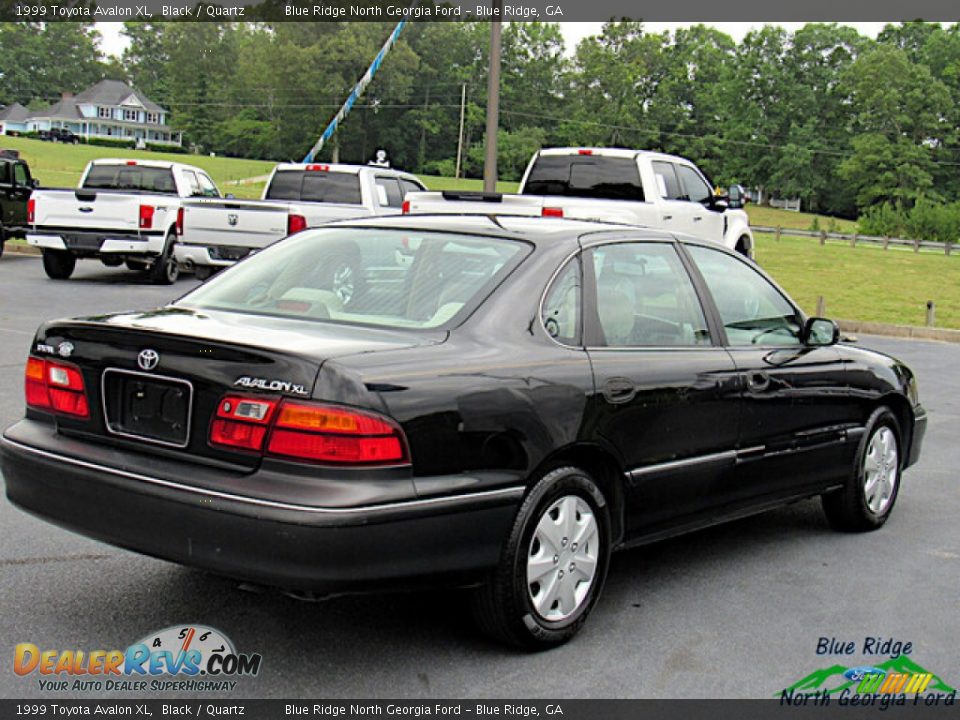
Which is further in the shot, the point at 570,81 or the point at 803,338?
the point at 570,81

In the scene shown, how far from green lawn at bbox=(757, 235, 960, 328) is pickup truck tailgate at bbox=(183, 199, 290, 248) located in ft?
28.6

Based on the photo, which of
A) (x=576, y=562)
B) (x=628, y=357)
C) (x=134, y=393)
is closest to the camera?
(x=134, y=393)

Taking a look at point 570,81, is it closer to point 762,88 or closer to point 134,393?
point 762,88

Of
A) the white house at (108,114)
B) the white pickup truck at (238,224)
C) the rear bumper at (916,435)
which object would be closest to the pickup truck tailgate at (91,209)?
the white pickup truck at (238,224)

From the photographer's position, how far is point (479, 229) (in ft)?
16.9

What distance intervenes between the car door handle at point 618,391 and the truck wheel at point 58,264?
1608 cm

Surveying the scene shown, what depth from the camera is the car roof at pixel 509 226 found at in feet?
16.7

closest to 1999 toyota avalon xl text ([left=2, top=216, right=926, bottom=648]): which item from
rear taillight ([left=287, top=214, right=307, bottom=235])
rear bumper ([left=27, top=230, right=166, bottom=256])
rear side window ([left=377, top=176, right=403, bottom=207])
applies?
rear taillight ([left=287, top=214, right=307, bottom=235])

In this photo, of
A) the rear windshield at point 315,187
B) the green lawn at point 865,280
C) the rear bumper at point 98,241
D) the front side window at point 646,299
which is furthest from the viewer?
the green lawn at point 865,280

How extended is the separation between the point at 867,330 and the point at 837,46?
105 m

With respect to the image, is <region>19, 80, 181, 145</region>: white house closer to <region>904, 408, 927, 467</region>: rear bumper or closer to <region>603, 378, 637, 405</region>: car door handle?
<region>904, 408, 927, 467</region>: rear bumper

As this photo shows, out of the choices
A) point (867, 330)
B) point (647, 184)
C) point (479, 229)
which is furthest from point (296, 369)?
point (867, 330)

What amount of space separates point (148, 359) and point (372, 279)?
3.47 feet

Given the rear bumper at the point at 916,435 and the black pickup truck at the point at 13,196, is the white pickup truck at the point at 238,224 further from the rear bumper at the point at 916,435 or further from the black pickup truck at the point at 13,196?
the rear bumper at the point at 916,435
